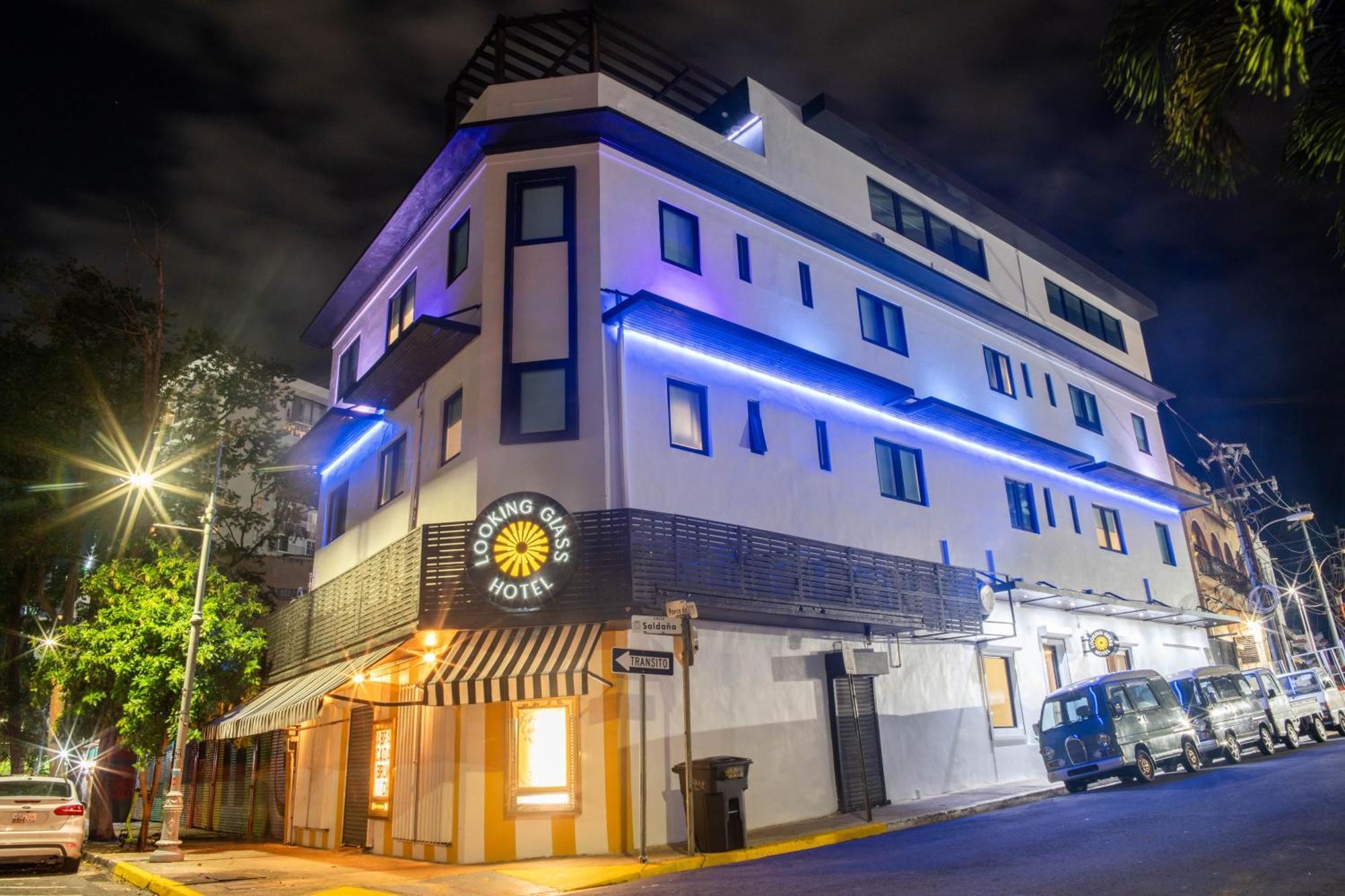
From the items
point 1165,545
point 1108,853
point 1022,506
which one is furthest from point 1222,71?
point 1165,545

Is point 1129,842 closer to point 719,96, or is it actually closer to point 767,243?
point 767,243

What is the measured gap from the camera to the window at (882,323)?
2281 centimetres

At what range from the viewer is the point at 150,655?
20172mm

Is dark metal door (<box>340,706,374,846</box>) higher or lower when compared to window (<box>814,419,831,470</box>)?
→ lower

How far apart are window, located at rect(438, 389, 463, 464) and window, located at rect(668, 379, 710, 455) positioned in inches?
170

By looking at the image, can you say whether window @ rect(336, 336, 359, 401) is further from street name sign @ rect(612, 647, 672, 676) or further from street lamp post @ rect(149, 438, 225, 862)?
street name sign @ rect(612, 647, 672, 676)

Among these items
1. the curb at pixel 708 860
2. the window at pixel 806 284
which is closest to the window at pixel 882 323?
the window at pixel 806 284

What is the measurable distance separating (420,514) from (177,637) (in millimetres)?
7408

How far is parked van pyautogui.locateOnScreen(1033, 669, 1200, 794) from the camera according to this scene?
55.7ft

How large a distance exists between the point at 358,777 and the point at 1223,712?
1940 centimetres

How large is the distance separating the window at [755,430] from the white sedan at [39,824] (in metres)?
14.2

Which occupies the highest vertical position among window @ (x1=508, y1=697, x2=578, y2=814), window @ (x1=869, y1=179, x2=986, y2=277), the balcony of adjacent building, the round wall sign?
window @ (x1=869, y1=179, x2=986, y2=277)

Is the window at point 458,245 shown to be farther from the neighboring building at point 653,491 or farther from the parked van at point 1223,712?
the parked van at point 1223,712

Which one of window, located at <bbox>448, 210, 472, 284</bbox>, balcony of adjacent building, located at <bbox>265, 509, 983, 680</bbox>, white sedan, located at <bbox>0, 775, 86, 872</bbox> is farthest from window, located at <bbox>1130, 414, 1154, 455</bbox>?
white sedan, located at <bbox>0, 775, 86, 872</bbox>
